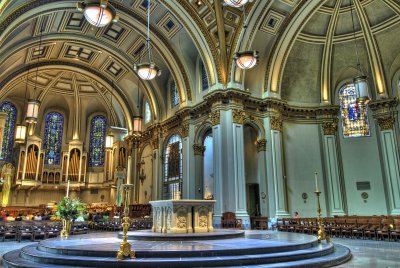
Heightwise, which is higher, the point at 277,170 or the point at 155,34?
the point at 155,34

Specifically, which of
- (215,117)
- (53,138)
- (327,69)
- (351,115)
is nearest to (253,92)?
(215,117)

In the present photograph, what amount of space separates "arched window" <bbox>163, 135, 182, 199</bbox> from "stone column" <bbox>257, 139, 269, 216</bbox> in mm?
5151

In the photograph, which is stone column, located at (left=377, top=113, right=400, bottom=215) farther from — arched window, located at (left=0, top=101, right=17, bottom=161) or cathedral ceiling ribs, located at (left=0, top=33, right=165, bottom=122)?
arched window, located at (left=0, top=101, right=17, bottom=161)

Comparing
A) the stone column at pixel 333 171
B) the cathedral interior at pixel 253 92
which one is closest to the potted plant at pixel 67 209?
the cathedral interior at pixel 253 92

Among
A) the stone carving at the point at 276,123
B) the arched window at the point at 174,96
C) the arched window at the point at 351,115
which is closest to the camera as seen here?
the stone carving at the point at 276,123

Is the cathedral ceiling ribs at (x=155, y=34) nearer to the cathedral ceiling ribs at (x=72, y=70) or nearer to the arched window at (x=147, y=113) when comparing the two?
the cathedral ceiling ribs at (x=72, y=70)

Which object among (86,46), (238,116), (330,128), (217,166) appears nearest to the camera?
(217,166)

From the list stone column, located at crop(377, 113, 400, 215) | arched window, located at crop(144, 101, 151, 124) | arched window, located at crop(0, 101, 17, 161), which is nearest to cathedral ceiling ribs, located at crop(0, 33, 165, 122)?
arched window, located at crop(144, 101, 151, 124)

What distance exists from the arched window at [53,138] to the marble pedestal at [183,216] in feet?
73.1

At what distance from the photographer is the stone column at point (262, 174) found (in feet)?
58.0

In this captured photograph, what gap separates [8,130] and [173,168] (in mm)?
16248

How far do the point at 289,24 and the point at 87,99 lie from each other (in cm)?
2014

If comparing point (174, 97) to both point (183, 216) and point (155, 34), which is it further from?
point (183, 216)

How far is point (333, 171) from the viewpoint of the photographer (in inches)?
770
